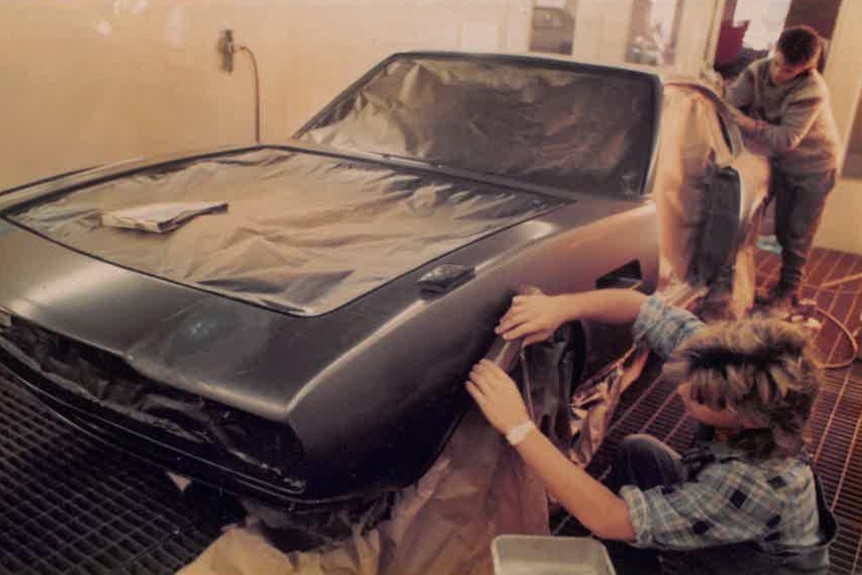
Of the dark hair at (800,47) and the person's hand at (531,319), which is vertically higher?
the dark hair at (800,47)

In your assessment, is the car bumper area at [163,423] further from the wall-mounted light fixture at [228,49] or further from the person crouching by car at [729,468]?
the wall-mounted light fixture at [228,49]

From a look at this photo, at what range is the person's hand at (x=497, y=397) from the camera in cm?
171

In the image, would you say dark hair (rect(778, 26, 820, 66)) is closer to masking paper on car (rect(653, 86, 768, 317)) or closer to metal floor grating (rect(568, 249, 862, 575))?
masking paper on car (rect(653, 86, 768, 317))

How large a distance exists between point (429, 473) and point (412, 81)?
1.86 meters

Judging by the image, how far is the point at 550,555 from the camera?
66.9 inches

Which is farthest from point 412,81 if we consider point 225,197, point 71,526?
point 71,526

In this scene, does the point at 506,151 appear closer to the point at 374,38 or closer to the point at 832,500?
the point at 832,500

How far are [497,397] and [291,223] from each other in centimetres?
91

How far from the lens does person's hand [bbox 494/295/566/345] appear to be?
1.87 metres

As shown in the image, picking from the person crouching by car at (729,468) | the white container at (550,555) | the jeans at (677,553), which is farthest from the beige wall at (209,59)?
the white container at (550,555)

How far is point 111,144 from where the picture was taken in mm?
4547

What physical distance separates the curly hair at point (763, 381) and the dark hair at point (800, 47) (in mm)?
2775

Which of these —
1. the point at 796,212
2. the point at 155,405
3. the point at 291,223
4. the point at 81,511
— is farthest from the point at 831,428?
the point at 81,511

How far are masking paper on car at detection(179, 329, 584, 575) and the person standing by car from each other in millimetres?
2763
